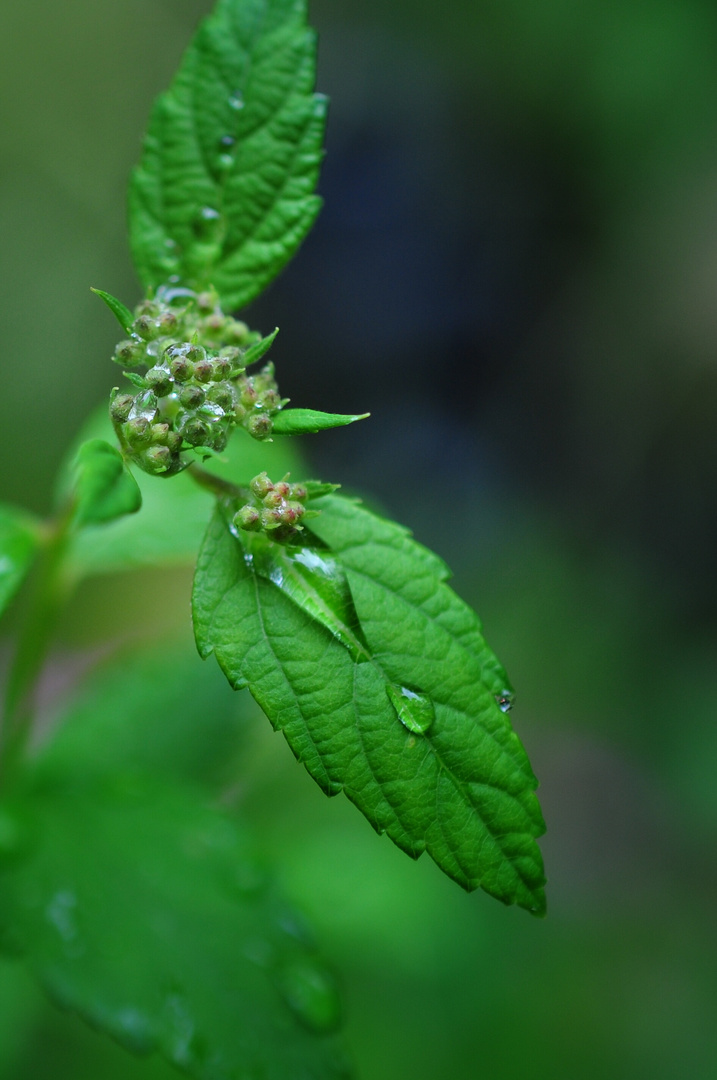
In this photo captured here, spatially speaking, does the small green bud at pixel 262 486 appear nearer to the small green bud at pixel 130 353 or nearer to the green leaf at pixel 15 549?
the small green bud at pixel 130 353

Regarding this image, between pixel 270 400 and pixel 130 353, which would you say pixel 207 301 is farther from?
pixel 270 400

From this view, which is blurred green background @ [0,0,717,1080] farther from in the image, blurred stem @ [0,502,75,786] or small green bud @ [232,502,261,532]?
small green bud @ [232,502,261,532]

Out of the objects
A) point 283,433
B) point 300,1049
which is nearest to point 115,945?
point 300,1049

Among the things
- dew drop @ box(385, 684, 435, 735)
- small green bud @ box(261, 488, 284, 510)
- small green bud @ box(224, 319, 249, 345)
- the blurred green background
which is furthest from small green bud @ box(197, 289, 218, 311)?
the blurred green background

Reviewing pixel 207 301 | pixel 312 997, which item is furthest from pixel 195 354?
pixel 312 997

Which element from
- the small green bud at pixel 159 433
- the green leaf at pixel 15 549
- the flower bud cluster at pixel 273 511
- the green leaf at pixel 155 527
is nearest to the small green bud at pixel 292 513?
the flower bud cluster at pixel 273 511

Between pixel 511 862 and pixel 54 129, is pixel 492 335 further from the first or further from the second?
pixel 511 862
